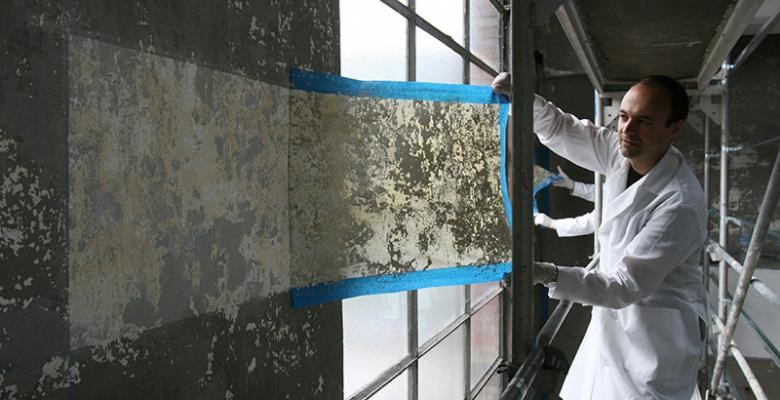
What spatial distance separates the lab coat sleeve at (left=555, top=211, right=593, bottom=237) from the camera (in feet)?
11.0

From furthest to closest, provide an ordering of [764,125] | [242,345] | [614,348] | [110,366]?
[764,125]
[614,348]
[242,345]
[110,366]

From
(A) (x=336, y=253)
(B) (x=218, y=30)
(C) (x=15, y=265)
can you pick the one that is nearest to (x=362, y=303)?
(A) (x=336, y=253)

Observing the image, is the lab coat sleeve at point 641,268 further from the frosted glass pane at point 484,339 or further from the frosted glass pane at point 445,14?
the frosted glass pane at point 484,339

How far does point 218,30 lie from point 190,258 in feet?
1.29

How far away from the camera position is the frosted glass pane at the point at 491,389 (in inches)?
140

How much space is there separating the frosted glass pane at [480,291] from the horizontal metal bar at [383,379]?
1067 mm

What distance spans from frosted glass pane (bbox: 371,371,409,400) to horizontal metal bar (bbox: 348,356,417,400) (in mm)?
36

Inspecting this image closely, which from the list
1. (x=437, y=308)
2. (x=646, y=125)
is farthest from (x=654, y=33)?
(x=437, y=308)

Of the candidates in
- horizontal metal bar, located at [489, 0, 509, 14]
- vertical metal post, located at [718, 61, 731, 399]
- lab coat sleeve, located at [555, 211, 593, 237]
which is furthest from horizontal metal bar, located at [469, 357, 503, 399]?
horizontal metal bar, located at [489, 0, 509, 14]

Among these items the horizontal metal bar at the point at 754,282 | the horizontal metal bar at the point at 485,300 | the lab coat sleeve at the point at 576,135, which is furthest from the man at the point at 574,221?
the lab coat sleeve at the point at 576,135

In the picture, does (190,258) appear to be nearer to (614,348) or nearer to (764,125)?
(614,348)

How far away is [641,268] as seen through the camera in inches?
57.3

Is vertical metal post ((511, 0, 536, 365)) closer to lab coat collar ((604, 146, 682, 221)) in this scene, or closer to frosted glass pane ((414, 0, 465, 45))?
lab coat collar ((604, 146, 682, 221))

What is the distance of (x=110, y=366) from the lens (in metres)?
0.77
